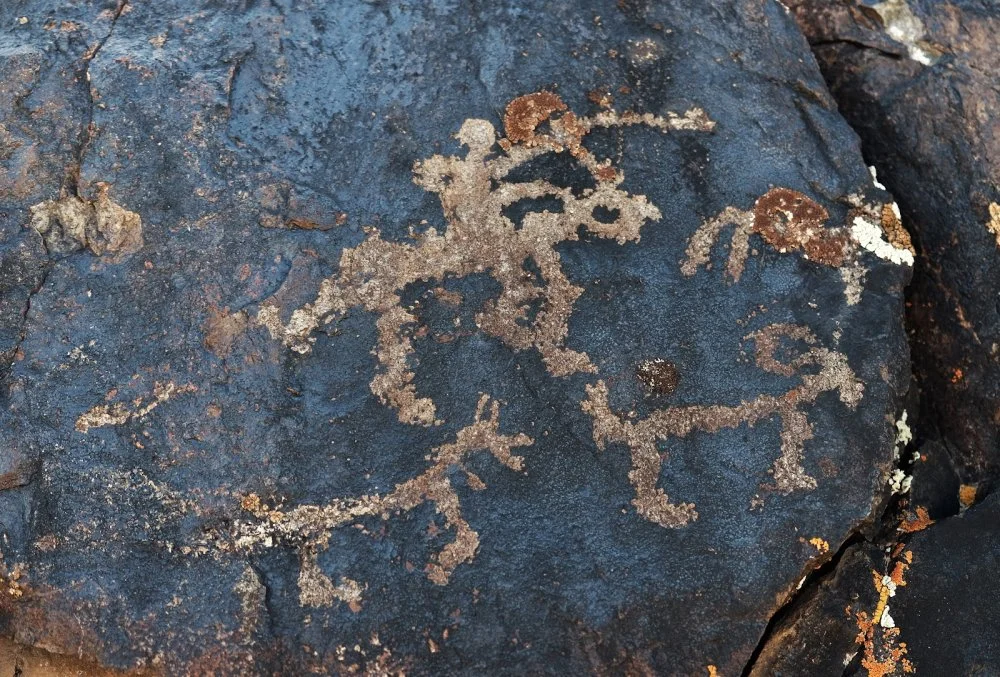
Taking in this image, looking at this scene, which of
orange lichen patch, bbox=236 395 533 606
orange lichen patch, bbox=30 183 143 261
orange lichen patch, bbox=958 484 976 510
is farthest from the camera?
orange lichen patch, bbox=958 484 976 510

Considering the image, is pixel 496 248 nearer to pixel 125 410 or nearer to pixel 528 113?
pixel 528 113

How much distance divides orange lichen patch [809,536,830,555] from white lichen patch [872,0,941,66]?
1.10 meters

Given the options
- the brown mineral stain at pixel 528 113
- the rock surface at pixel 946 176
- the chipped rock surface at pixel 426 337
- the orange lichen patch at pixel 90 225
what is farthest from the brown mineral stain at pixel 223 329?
the rock surface at pixel 946 176

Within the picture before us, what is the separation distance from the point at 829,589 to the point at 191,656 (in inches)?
46.9

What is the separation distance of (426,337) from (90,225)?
2.30ft

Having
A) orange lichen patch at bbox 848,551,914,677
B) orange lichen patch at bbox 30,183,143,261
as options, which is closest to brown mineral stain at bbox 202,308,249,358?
orange lichen patch at bbox 30,183,143,261

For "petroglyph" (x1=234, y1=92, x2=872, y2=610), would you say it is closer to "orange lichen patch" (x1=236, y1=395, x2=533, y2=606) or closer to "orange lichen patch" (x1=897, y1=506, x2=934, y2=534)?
"orange lichen patch" (x1=236, y1=395, x2=533, y2=606)

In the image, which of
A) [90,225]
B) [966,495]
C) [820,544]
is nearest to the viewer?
[820,544]

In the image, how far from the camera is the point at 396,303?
5.65 ft

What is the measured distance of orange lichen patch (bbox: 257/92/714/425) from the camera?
5.60 feet

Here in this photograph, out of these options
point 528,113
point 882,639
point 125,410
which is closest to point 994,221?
point 882,639

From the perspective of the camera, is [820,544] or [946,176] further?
[946,176]

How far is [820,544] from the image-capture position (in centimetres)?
164

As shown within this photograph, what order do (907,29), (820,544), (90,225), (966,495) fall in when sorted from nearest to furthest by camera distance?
(820,544) → (90,225) → (966,495) → (907,29)
